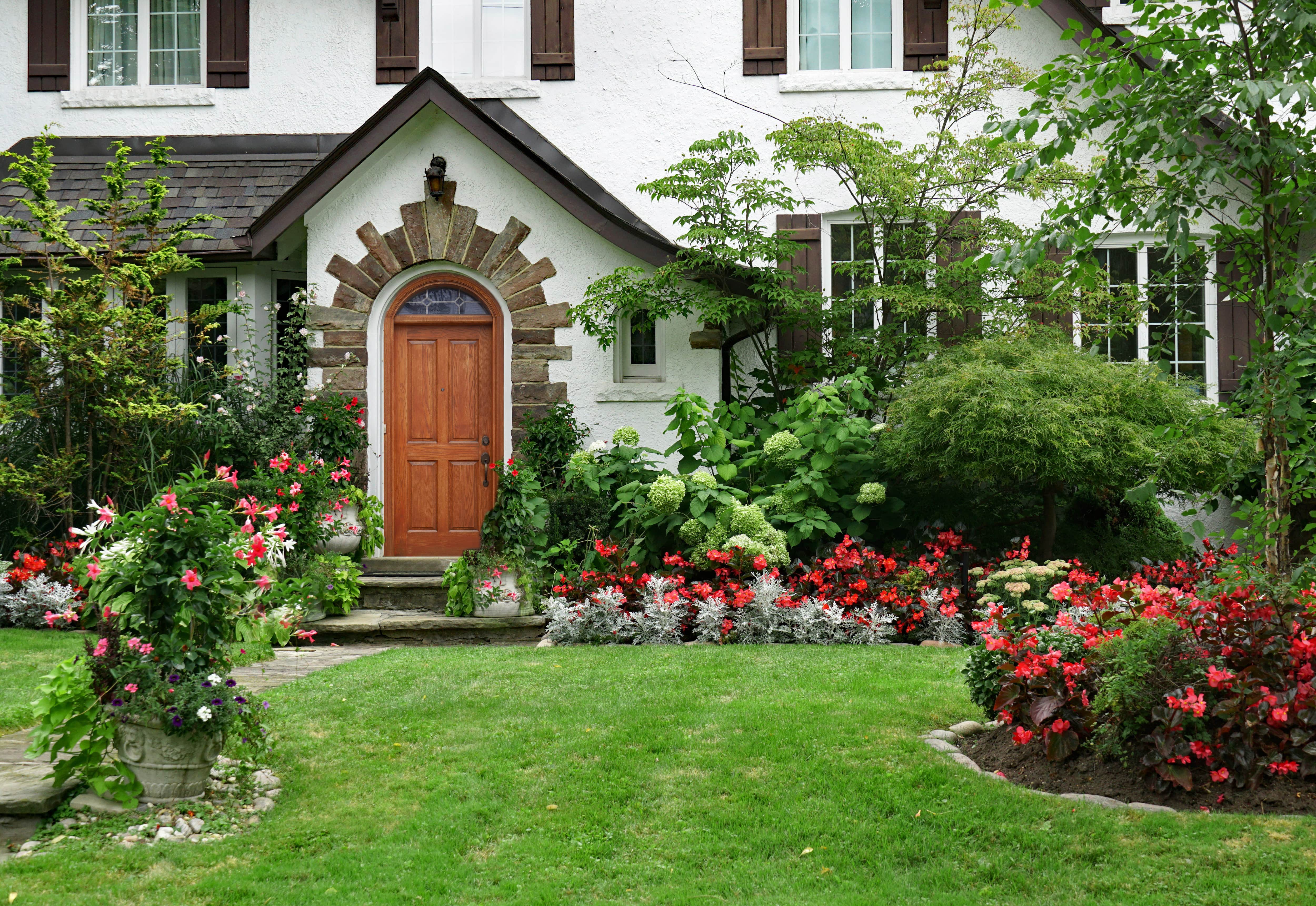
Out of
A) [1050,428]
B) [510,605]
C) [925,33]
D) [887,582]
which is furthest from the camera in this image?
[925,33]

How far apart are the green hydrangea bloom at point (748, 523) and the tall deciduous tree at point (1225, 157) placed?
3956 mm

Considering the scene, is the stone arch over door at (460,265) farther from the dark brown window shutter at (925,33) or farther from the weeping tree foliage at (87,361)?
the dark brown window shutter at (925,33)

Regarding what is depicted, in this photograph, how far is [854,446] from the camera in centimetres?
838

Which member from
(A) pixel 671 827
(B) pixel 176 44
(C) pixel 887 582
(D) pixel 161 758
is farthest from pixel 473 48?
(A) pixel 671 827

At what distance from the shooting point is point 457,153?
9258mm

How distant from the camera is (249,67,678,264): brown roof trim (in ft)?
29.1

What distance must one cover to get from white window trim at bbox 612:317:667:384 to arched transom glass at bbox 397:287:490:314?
1.18 m

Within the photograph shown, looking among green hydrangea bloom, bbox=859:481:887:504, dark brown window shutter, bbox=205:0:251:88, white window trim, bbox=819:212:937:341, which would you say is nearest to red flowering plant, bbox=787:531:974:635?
green hydrangea bloom, bbox=859:481:887:504

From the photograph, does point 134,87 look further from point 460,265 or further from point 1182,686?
point 1182,686

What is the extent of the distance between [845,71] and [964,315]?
2.79 meters

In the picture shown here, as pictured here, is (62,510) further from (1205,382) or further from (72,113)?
(1205,382)

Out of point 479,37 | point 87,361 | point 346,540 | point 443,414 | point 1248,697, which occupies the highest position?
point 479,37

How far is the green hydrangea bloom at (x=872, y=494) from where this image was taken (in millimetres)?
7949

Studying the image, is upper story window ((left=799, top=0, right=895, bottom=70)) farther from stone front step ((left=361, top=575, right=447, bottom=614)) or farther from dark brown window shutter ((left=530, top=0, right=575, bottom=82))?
stone front step ((left=361, top=575, right=447, bottom=614))
